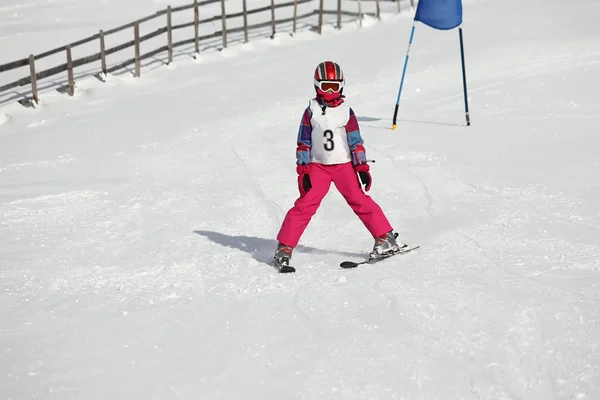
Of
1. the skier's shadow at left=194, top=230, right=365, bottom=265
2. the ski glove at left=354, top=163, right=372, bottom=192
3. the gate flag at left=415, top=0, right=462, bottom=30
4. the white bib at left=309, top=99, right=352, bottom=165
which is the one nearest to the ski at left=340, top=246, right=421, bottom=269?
the skier's shadow at left=194, top=230, right=365, bottom=265

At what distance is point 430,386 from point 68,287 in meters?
3.25

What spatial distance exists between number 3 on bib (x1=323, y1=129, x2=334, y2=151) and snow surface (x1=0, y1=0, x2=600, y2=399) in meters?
0.93

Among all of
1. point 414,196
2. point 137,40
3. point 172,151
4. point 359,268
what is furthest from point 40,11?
point 359,268

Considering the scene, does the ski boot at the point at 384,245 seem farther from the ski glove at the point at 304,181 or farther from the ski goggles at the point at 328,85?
the ski goggles at the point at 328,85

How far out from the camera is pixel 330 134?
6.45 meters

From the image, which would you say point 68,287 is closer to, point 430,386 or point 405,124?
point 430,386

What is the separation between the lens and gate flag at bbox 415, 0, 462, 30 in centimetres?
1095

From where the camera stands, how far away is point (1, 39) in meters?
24.0

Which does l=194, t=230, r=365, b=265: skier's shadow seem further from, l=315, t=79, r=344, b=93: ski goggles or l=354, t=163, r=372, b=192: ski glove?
l=315, t=79, r=344, b=93: ski goggles

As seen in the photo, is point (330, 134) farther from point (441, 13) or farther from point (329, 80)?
point (441, 13)

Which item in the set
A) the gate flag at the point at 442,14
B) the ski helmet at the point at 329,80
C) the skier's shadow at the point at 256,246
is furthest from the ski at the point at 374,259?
the gate flag at the point at 442,14

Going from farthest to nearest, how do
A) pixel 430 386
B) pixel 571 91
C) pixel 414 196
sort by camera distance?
pixel 571 91, pixel 414 196, pixel 430 386

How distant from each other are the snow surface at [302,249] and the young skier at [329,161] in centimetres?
28

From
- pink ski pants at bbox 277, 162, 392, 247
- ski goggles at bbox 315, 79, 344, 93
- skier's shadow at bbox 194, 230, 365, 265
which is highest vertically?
ski goggles at bbox 315, 79, 344, 93
